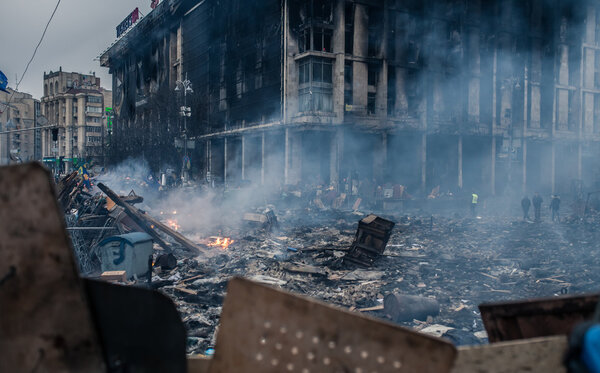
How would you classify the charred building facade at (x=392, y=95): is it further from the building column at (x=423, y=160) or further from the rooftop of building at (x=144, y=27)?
the rooftop of building at (x=144, y=27)

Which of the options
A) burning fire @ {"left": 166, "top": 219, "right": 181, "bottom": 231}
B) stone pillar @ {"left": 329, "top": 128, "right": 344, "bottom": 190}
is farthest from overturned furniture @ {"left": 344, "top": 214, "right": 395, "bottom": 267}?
stone pillar @ {"left": 329, "top": 128, "right": 344, "bottom": 190}

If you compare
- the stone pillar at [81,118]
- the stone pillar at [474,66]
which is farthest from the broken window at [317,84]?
the stone pillar at [81,118]

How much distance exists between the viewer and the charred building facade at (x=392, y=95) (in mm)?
31047

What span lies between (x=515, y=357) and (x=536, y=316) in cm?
68

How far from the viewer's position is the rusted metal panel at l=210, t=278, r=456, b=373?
4.87 ft

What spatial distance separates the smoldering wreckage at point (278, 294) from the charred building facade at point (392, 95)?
15752 millimetres

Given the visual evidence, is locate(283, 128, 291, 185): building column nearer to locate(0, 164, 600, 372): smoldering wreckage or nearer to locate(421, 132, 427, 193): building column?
locate(421, 132, 427, 193): building column

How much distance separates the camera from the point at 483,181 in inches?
1470

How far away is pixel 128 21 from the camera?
65750 mm

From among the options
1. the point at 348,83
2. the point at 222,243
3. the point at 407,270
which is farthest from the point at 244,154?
the point at 407,270

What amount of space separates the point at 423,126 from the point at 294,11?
573 inches

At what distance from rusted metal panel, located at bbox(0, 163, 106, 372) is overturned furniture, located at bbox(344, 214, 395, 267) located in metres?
9.02

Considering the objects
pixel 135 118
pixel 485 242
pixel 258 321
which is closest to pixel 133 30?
pixel 135 118

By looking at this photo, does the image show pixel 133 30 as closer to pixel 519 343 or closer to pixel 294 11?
pixel 294 11
